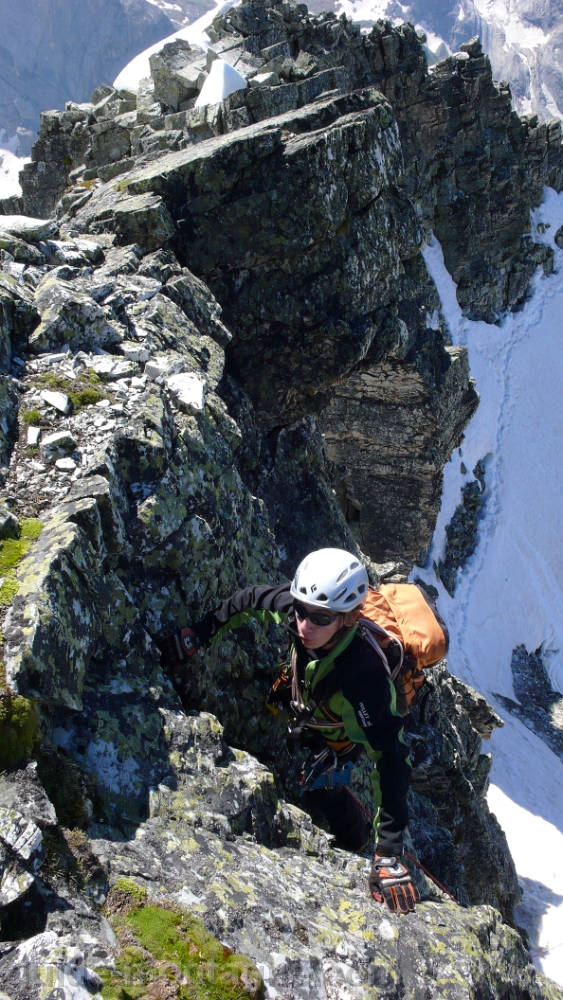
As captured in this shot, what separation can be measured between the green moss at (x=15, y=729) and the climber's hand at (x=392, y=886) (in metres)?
3.60

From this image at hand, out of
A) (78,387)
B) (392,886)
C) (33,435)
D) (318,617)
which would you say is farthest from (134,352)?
(392,886)

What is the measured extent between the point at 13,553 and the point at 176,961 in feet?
12.3

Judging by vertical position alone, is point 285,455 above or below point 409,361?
Answer: below

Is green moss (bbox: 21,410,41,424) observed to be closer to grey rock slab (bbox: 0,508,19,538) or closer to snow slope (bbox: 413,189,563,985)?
grey rock slab (bbox: 0,508,19,538)

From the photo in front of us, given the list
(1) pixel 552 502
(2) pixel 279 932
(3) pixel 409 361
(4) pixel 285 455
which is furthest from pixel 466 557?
(2) pixel 279 932

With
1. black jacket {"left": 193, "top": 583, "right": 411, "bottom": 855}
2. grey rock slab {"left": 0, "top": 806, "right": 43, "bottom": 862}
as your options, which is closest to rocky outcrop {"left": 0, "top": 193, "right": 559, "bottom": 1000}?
grey rock slab {"left": 0, "top": 806, "right": 43, "bottom": 862}

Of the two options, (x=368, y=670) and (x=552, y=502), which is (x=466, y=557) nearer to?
(x=552, y=502)

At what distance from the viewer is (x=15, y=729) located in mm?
5508

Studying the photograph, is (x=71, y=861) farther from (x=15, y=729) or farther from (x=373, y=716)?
(x=373, y=716)

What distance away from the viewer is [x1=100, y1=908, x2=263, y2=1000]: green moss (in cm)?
476

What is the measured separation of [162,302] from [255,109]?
11.9m

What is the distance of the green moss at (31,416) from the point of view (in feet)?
27.2

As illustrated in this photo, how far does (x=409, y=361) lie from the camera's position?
1237 inches

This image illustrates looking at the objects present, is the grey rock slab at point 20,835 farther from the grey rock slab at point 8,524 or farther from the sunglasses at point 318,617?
the sunglasses at point 318,617
